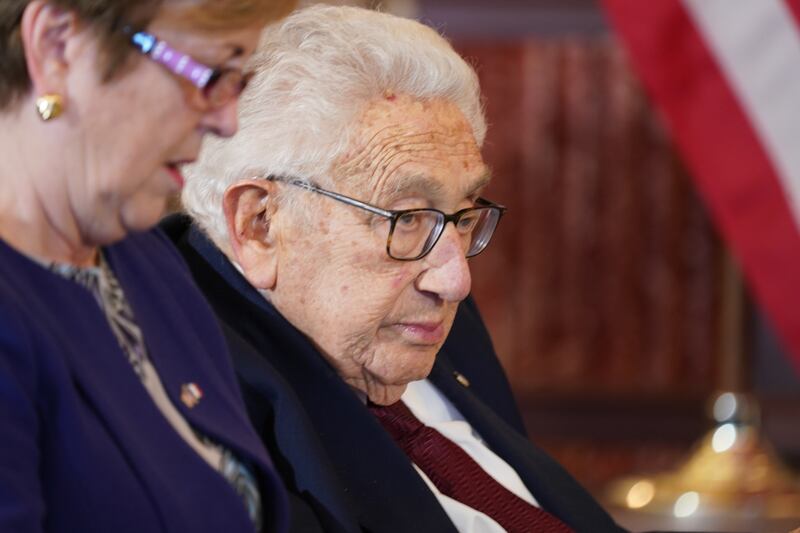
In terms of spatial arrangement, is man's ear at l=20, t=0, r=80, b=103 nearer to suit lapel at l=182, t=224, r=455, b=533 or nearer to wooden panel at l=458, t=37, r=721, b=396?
suit lapel at l=182, t=224, r=455, b=533

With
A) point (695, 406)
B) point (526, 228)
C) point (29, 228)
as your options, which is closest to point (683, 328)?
point (695, 406)

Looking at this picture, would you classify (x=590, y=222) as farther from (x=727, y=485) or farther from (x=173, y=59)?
(x=173, y=59)

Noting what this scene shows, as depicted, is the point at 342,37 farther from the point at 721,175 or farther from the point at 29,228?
the point at 721,175

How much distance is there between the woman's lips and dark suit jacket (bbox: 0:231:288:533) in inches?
24.4

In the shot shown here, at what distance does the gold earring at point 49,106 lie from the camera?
1.20 metres

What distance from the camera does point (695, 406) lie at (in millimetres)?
5188

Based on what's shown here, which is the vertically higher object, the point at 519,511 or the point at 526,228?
the point at 526,228

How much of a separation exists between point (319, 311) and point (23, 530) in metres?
0.86

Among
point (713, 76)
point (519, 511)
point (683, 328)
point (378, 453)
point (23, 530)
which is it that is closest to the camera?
point (23, 530)

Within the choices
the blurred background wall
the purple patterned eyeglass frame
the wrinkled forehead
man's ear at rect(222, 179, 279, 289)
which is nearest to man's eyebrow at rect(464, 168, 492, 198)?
the wrinkled forehead

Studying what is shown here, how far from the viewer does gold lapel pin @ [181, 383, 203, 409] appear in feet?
4.62

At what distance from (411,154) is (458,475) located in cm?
47

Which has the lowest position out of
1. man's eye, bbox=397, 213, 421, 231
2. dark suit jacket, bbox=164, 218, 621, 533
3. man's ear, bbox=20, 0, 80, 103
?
dark suit jacket, bbox=164, 218, 621, 533

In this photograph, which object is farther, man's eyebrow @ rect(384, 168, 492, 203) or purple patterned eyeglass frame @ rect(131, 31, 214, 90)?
man's eyebrow @ rect(384, 168, 492, 203)
